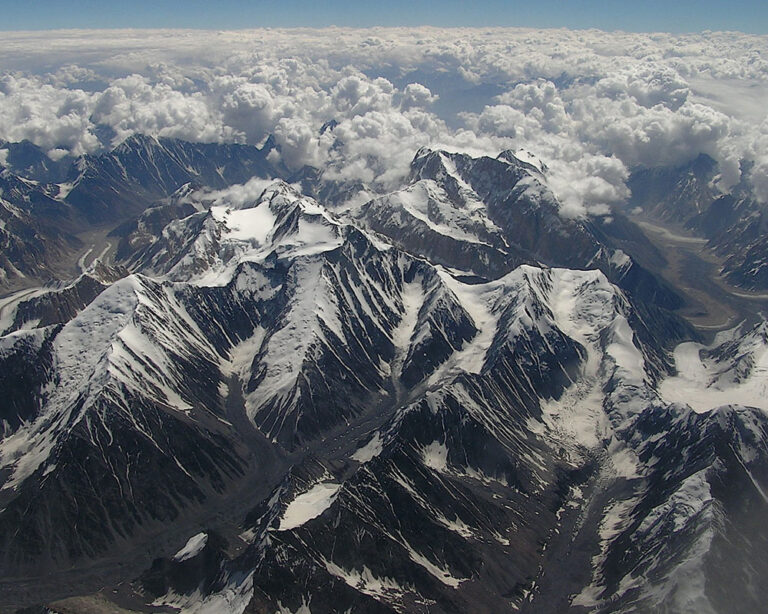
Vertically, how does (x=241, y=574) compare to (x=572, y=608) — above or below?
above

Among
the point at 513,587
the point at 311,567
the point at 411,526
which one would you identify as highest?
the point at 311,567

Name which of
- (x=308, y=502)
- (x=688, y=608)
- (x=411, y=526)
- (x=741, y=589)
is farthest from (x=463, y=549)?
(x=741, y=589)

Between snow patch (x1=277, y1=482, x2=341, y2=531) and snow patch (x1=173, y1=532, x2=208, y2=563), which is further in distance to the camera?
snow patch (x1=173, y1=532, x2=208, y2=563)

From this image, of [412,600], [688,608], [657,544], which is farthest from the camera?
[657,544]

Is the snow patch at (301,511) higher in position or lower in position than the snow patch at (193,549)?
higher

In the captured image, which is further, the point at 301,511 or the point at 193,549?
the point at 193,549

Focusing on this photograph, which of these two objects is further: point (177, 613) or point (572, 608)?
point (572, 608)

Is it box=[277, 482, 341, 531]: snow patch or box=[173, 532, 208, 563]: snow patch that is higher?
box=[277, 482, 341, 531]: snow patch

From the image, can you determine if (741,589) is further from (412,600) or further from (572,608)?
(412,600)

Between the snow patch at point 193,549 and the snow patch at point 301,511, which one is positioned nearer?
the snow patch at point 301,511

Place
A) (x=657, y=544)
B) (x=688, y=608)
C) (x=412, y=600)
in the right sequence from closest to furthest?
(x=688, y=608) < (x=412, y=600) < (x=657, y=544)

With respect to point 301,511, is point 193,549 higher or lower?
lower
